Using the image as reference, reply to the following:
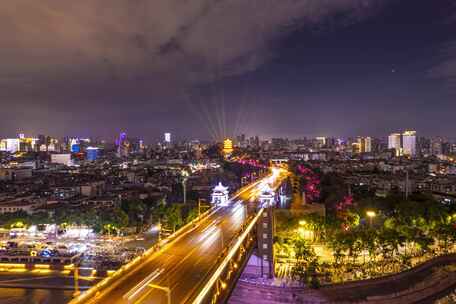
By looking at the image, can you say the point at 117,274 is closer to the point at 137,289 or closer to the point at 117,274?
the point at 117,274

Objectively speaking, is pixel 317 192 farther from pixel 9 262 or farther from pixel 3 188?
pixel 3 188

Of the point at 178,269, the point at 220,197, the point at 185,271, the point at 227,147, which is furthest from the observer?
the point at 227,147

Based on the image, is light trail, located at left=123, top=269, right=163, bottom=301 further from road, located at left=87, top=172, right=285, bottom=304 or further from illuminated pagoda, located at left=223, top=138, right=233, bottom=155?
illuminated pagoda, located at left=223, top=138, right=233, bottom=155

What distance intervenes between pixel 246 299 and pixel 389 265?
18.0 ft

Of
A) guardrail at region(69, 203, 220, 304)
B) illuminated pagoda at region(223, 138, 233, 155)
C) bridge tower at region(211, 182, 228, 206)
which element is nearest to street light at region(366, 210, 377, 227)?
bridge tower at region(211, 182, 228, 206)

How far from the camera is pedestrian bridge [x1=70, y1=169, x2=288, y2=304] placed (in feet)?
23.2

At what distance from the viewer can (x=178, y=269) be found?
8.81m

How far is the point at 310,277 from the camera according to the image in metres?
13.0

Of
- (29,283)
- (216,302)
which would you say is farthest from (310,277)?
(29,283)

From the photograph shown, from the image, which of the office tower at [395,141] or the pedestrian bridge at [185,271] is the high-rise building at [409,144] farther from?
the pedestrian bridge at [185,271]

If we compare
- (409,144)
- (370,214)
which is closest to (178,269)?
(370,214)

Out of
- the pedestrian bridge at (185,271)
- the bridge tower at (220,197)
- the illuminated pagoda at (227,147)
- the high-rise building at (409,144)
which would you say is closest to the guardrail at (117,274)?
the pedestrian bridge at (185,271)

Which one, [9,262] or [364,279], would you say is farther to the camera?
[9,262]

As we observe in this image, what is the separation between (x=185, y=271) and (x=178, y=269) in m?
0.20
